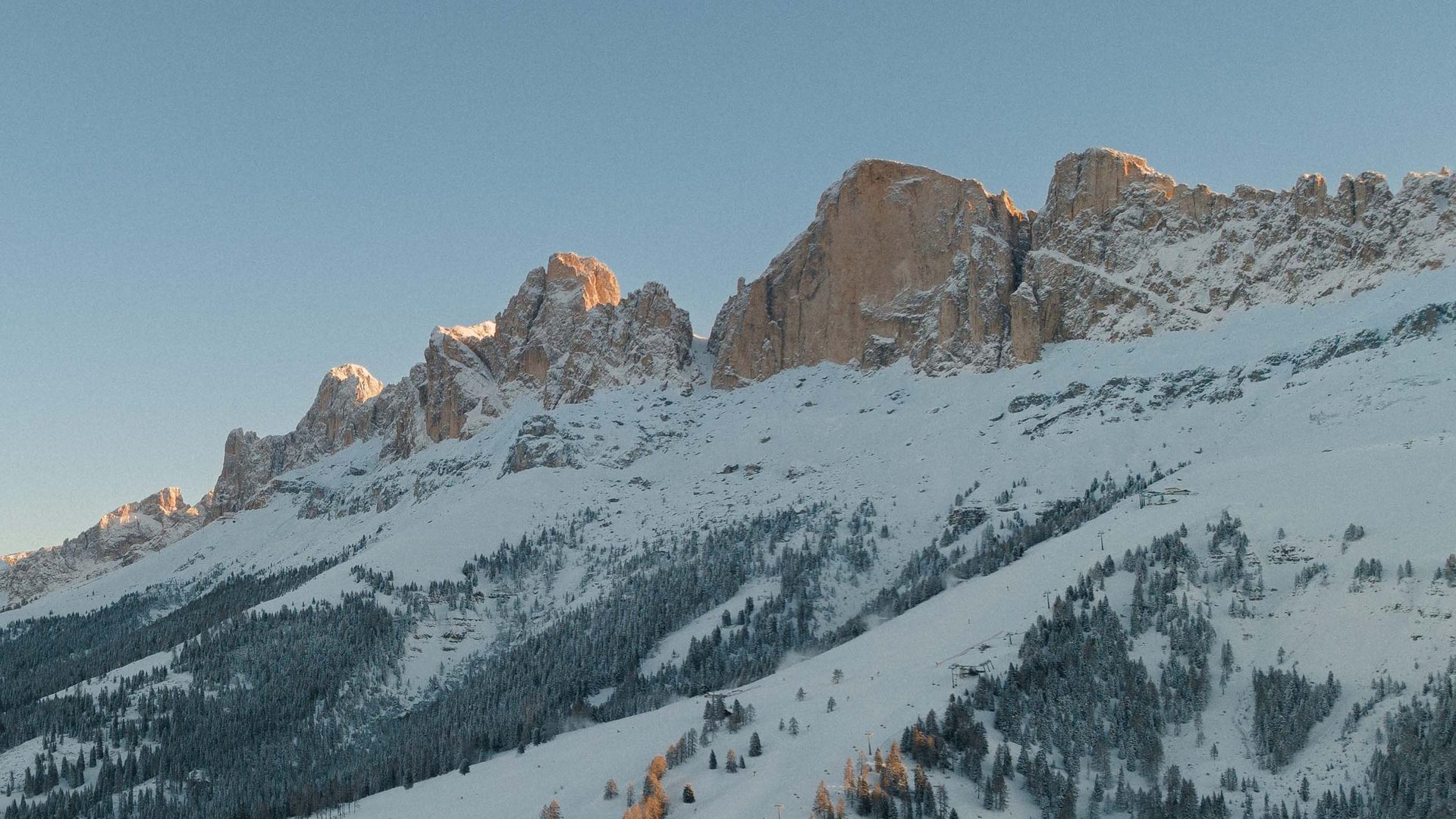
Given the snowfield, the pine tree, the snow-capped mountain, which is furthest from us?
the snowfield

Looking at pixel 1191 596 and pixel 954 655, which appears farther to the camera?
pixel 954 655

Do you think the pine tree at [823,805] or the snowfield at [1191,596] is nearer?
the pine tree at [823,805]

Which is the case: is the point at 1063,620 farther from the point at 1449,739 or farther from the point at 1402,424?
the point at 1402,424

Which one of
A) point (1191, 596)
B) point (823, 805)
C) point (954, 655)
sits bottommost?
point (823, 805)

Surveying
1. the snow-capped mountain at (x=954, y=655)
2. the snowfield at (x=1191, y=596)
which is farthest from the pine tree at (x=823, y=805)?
the snow-capped mountain at (x=954, y=655)

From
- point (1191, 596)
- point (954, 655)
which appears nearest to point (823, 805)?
point (954, 655)

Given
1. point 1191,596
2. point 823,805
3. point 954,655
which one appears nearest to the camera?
point 823,805

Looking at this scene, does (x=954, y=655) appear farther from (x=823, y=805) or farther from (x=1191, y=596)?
(x=823, y=805)

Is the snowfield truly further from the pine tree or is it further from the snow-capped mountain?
the pine tree

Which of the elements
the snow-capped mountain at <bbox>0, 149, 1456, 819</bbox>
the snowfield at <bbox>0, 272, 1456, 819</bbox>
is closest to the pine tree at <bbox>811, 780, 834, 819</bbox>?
the snowfield at <bbox>0, 272, 1456, 819</bbox>

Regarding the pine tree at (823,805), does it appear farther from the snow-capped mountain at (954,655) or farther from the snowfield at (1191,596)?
the snow-capped mountain at (954,655)

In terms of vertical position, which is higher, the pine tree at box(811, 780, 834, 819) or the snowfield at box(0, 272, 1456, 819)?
the snowfield at box(0, 272, 1456, 819)

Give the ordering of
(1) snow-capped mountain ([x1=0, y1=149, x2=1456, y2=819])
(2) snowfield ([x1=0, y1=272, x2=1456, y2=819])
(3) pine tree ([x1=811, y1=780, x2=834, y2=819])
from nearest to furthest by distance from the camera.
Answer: (3) pine tree ([x1=811, y1=780, x2=834, y2=819])
(1) snow-capped mountain ([x1=0, y1=149, x2=1456, y2=819])
(2) snowfield ([x1=0, y1=272, x2=1456, y2=819])

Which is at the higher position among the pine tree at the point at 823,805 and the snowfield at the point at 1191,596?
the snowfield at the point at 1191,596
